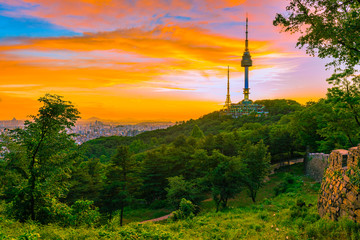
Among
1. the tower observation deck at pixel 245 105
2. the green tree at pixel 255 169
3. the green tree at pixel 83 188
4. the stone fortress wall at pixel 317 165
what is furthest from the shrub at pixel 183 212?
the tower observation deck at pixel 245 105

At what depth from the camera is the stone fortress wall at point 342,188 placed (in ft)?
23.6

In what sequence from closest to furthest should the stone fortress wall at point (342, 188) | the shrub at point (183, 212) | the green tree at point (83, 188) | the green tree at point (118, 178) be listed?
the stone fortress wall at point (342, 188), the shrub at point (183, 212), the green tree at point (118, 178), the green tree at point (83, 188)

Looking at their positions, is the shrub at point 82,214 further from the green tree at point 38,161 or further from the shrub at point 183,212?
the shrub at point 183,212

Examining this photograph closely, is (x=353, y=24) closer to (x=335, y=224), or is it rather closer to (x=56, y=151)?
(x=335, y=224)

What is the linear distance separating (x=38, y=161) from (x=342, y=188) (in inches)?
548

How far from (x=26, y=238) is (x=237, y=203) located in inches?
849

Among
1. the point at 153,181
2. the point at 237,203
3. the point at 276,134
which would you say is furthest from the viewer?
the point at 276,134

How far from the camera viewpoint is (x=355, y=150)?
24.8ft

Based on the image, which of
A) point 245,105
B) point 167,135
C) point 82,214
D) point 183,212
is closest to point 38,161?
point 82,214

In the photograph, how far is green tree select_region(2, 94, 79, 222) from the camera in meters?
11.5

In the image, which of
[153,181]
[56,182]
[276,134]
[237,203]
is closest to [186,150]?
[153,181]

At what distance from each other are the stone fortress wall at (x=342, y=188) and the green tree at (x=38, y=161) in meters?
12.3

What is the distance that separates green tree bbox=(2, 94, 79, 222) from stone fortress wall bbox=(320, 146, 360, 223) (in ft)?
40.3

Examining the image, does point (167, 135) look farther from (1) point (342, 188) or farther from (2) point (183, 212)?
(1) point (342, 188)
